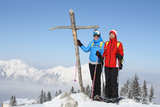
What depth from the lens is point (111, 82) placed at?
10117 millimetres

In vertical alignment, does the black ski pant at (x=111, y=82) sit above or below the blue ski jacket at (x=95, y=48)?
below

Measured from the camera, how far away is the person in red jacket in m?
9.98

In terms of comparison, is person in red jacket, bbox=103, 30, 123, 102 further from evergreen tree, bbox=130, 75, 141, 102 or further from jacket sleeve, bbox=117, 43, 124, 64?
evergreen tree, bbox=130, 75, 141, 102

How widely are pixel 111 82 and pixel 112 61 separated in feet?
3.53

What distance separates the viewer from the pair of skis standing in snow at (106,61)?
1000 centimetres

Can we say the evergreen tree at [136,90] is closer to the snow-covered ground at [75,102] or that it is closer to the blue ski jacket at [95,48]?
the snow-covered ground at [75,102]

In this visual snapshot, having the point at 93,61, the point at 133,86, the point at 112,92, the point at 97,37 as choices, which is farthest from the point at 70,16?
the point at 133,86

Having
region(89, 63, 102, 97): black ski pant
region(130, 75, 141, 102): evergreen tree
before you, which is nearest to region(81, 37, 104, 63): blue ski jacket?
region(89, 63, 102, 97): black ski pant

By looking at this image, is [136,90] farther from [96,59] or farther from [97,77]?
[96,59]

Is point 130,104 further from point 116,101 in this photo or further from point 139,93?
point 139,93

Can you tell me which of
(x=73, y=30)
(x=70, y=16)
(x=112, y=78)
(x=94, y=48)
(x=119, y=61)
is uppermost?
(x=70, y=16)

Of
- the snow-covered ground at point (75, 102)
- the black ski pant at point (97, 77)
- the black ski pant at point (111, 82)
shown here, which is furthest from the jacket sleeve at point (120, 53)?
the snow-covered ground at point (75, 102)

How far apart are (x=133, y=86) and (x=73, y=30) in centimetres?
Answer: 3162

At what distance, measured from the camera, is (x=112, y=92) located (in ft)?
33.6
